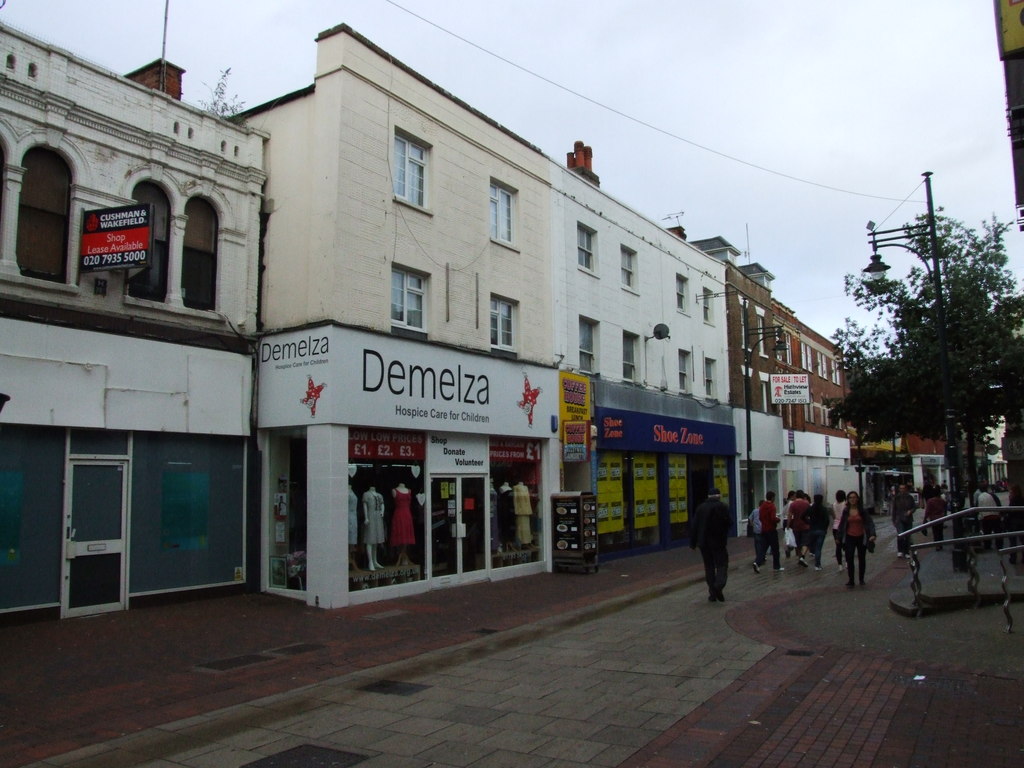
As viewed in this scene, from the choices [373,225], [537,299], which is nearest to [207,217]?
[373,225]

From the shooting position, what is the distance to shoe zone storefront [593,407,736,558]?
2117 cm

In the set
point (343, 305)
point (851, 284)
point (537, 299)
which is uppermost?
point (851, 284)

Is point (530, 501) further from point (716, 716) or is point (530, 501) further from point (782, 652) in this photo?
point (716, 716)

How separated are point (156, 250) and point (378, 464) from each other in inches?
205

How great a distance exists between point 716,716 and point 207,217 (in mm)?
11901

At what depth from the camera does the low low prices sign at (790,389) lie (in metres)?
31.1

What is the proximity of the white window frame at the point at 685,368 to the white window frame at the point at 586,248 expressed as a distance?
6.07m

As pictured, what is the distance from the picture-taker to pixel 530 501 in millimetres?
18438

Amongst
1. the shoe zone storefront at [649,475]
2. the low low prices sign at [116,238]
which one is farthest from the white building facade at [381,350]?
the shoe zone storefront at [649,475]

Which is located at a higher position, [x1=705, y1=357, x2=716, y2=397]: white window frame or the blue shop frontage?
[x1=705, y1=357, x2=716, y2=397]: white window frame

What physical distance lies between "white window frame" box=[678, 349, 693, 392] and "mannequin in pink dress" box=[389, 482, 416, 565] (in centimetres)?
1406

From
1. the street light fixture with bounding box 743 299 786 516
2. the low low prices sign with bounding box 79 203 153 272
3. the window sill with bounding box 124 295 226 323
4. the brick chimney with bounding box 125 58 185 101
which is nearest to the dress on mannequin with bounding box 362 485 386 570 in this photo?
the window sill with bounding box 124 295 226 323

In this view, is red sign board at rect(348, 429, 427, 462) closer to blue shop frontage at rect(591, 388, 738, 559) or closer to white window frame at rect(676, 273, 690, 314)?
blue shop frontage at rect(591, 388, 738, 559)

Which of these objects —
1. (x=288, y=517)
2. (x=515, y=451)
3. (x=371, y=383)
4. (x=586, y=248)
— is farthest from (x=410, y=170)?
(x=586, y=248)
